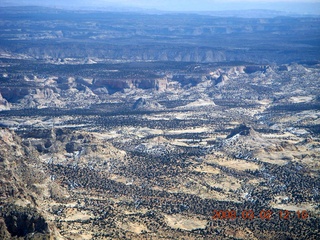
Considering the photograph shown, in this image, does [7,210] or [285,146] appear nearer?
[7,210]

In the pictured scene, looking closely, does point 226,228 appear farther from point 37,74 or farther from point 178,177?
point 37,74

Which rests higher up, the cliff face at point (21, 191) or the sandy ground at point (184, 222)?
the cliff face at point (21, 191)

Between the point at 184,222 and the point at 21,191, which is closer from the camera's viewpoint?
the point at 21,191

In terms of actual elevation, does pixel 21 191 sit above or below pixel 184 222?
above

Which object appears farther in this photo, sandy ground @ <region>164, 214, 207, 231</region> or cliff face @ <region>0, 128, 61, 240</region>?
sandy ground @ <region>164, 214, 207, 231</region>

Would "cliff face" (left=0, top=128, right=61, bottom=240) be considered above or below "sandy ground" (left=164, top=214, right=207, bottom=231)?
above

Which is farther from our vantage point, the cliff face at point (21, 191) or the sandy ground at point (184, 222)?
the sandy ground at point (184, 222)

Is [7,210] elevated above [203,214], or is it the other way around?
[7,210]

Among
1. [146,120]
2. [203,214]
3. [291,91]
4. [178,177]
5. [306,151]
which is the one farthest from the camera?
[291,91]

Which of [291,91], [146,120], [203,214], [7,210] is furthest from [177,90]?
[7,210]

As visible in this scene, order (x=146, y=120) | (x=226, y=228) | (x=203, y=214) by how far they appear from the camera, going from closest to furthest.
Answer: (x=226, y=228), (x=203, y=214), (x=146, y=120)
